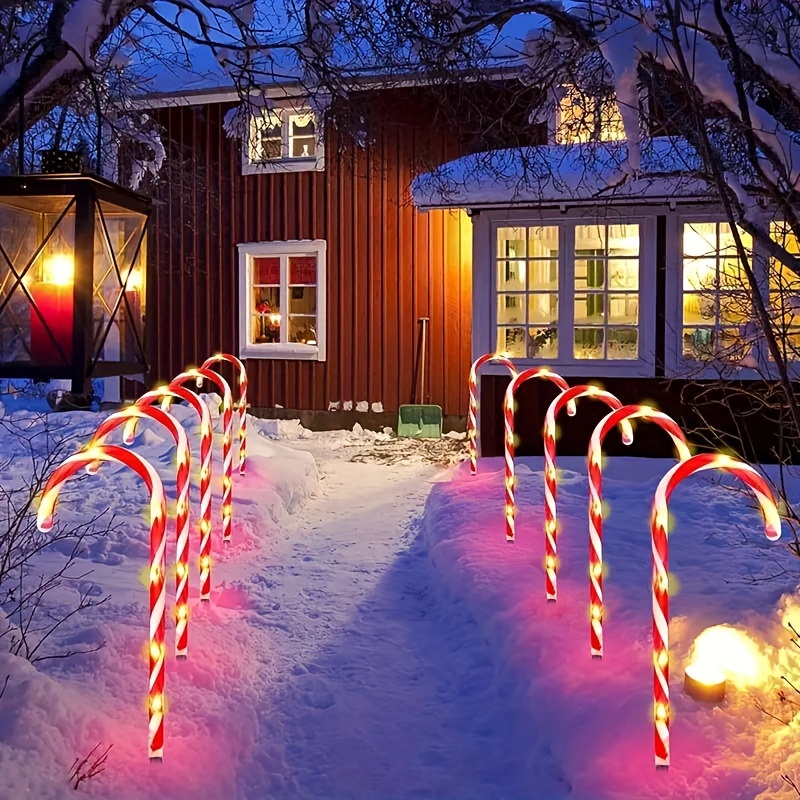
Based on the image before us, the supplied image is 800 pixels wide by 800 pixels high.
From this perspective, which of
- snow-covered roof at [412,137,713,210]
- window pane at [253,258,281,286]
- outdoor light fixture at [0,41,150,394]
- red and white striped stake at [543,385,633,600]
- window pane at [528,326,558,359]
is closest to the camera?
outdoor light fixture at [0,41,150,394]

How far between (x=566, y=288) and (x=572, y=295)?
10 centimetres

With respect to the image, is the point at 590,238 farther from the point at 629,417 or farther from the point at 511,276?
the point at 629,417

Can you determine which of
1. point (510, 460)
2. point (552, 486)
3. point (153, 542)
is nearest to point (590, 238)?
point (510, 460)

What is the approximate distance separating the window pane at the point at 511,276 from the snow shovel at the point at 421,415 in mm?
2702

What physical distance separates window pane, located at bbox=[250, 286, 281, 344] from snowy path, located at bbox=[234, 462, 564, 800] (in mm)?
7459

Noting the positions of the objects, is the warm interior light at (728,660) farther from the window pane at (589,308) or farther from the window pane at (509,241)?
the window pane at (509,241)

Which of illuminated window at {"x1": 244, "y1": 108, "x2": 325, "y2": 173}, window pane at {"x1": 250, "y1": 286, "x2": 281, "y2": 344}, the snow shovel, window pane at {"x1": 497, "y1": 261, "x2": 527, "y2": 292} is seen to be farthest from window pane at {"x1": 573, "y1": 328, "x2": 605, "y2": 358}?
window pane at {"x1": 250, "y1": 286, "x2": 281, "y2": 344}

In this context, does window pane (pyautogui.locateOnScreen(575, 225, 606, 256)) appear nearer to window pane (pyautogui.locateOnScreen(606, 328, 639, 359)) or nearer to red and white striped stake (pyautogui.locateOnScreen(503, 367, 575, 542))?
window pane (pyautogui.locateOnScreen(606, 328, 639, 359))

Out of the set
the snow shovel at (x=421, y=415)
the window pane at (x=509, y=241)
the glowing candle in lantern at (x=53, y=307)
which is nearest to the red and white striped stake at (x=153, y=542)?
the glowing candle in lantern at (x=53, y=307)

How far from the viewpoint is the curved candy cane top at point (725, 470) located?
321 cm

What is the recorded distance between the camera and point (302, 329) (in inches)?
547

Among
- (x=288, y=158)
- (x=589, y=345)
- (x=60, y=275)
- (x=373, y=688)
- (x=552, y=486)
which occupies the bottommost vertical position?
(x=373, y=688)

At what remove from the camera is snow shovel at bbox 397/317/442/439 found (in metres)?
12.6

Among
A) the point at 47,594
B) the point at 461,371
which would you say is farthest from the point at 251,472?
the point at 461,371
